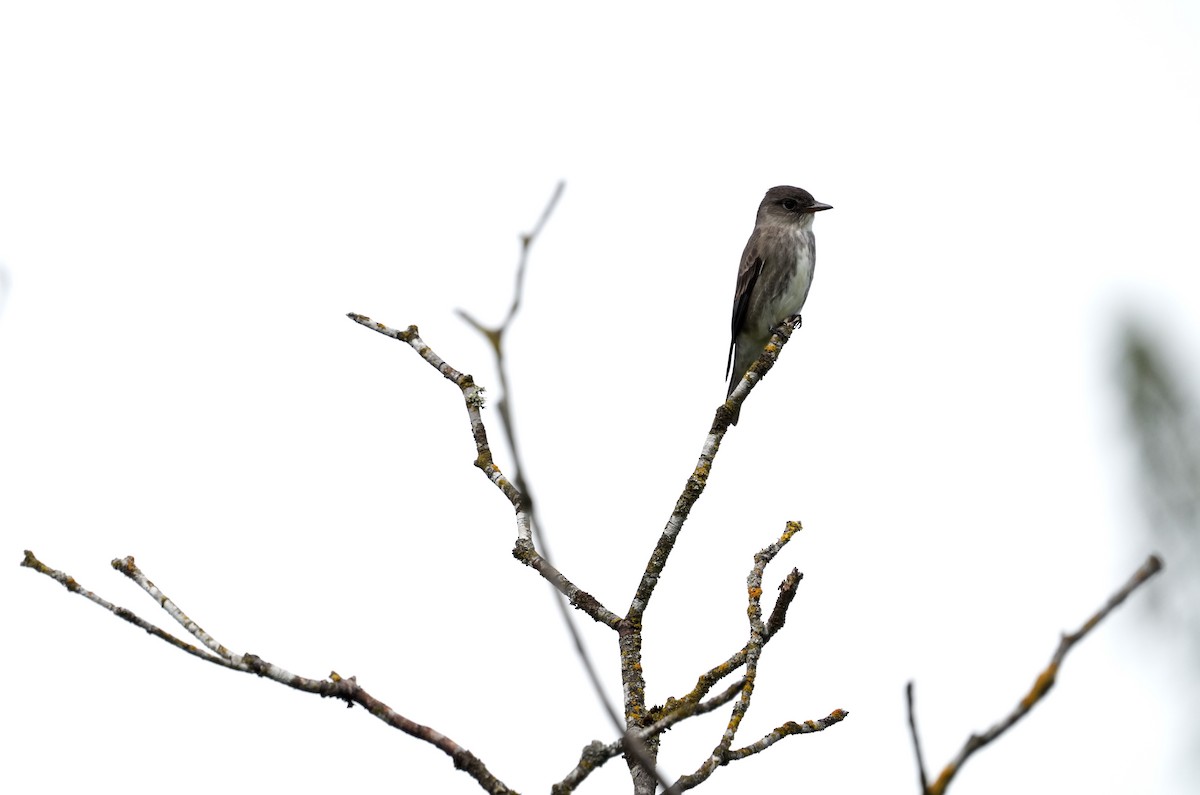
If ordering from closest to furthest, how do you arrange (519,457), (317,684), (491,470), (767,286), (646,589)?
(519,457)
(317,684)
(646,589)
(491,470)
(767,286)

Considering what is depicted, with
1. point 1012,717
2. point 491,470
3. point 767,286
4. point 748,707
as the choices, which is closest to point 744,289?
point 767,286

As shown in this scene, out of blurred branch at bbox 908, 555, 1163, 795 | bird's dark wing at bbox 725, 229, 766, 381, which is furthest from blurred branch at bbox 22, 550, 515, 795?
bird's dark wing at bbox 725, 229, 766, 381

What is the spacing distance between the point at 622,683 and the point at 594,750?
1293 mm

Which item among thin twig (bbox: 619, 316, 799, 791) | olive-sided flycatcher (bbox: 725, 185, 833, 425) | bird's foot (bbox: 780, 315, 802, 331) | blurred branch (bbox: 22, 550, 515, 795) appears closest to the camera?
blurred branch (bbox: 22, 550, 515, 795)

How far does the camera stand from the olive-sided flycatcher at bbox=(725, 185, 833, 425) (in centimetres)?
1154

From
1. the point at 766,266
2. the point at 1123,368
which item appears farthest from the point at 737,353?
the point at 1123,368

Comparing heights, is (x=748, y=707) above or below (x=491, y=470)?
below

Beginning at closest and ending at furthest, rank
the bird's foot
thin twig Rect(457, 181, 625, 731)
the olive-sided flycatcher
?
thin twig Rect(457, 181, 625, 731), the bird's foot, the olive-sided flycatcher

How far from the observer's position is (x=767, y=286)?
38.0 feet

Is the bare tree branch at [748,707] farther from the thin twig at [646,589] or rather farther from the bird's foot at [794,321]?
the bird's foot at [794,321]

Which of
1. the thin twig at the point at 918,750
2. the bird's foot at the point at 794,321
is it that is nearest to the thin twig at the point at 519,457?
the thin twig at the point at 918,750

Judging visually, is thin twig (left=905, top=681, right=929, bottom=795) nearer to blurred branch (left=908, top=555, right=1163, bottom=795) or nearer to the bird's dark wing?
blurred branch (left=908, top=555, right=1163, bottom=795)

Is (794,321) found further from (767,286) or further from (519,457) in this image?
(519,457)

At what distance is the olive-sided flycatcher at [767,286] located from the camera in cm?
1154
